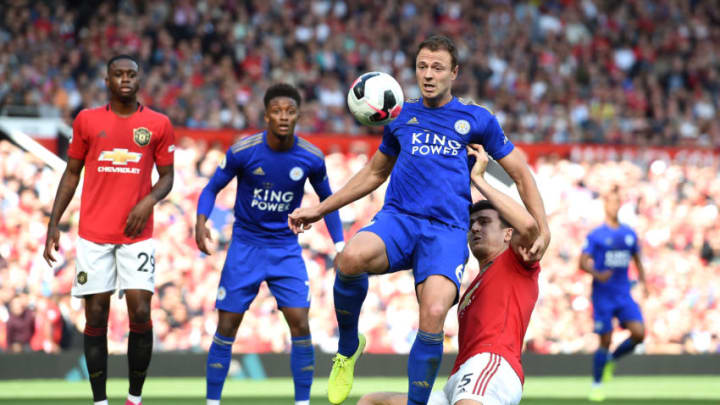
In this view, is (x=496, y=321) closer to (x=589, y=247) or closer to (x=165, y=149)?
(x=165, y=149)

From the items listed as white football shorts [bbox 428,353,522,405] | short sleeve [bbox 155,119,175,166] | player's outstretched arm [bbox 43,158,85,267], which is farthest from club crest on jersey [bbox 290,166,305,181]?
white football shorts [bbox 428,353,522,405]

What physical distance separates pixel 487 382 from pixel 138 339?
290cm

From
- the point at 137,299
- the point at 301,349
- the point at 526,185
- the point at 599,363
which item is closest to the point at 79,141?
the point at 137,299

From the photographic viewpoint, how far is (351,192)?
20.6ft

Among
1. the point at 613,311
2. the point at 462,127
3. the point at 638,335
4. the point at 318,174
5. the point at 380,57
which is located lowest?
the point at 638,335

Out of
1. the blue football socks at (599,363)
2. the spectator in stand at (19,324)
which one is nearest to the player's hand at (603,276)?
the blue football socks at (599,363)

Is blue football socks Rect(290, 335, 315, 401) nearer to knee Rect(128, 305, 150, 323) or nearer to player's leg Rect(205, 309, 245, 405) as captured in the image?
player's leg Rect(205, 309, 245, 405)

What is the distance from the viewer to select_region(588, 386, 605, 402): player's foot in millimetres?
10533

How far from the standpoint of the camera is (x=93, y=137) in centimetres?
709

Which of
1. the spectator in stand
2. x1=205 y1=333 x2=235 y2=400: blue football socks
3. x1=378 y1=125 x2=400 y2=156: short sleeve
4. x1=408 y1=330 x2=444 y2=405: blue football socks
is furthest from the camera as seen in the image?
the spectator in stand

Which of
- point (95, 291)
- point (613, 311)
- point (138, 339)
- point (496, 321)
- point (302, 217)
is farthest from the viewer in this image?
point (613, 311)

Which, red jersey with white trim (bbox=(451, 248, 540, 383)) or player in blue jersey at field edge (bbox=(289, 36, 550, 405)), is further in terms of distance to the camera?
player in blue jersey at field edge (bbox=(289, 36, 550, 405))

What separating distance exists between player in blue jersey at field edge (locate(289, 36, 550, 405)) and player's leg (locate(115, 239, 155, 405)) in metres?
1.54

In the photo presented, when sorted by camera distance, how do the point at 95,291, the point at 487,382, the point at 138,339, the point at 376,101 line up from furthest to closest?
the point at 138,339, the point at 95,291, the point at 376,101, the point at 487,382
